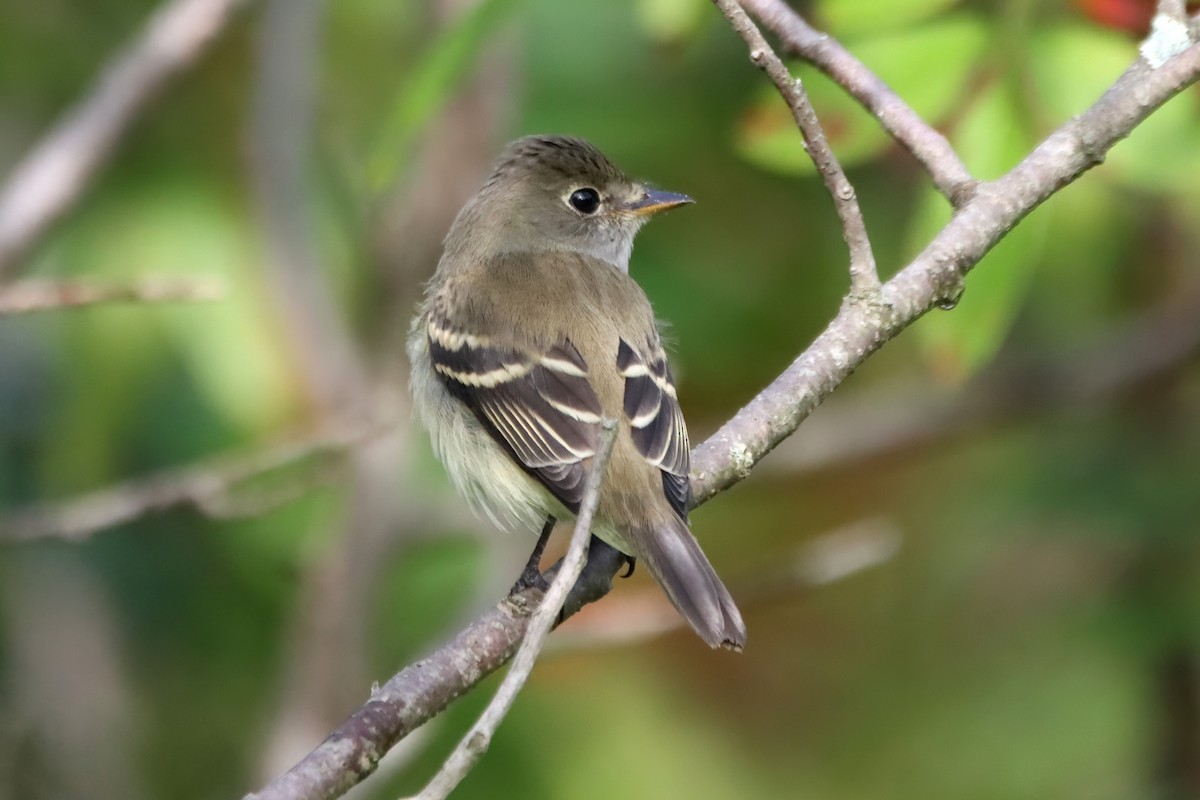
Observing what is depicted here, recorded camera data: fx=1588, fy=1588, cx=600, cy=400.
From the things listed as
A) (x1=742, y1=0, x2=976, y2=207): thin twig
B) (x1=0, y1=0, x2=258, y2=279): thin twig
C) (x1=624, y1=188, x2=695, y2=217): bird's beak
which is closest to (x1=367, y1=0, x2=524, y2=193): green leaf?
(x1=742, y1=0, x2=976, y2=207): thin twig

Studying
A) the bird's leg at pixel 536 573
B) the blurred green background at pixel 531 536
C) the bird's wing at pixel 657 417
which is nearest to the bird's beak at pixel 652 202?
the blurred green background at pixel 531 536

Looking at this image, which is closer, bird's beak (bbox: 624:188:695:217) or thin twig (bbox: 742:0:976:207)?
thin twig (bbox: 742:0:976:207)

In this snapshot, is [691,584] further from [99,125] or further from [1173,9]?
[99,125]

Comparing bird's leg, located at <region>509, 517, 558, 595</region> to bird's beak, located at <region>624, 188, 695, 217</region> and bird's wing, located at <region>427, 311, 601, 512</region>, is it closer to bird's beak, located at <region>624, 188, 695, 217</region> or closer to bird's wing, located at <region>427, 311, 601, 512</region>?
bird's wing, located at <region>427, 311, 601, 512</region>

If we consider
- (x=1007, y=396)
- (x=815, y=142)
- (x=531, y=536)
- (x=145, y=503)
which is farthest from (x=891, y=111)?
(x=1007, y=396)

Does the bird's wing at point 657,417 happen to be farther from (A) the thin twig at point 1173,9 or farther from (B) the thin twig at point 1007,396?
(B) the thin twig at point 1007,396

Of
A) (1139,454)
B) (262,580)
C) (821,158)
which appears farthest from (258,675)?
(821,158)
